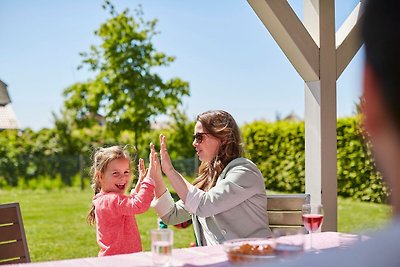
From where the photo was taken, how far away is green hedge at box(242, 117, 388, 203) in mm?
9695

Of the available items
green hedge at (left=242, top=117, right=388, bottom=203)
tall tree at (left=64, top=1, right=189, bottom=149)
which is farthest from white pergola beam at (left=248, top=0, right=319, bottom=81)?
tall tree at (left=64, top=1, right=189, bottom=149)

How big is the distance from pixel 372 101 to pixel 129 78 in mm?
10456

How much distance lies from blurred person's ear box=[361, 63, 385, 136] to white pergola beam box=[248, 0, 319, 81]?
245 cm

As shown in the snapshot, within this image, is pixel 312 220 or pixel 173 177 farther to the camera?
pixel 173 177

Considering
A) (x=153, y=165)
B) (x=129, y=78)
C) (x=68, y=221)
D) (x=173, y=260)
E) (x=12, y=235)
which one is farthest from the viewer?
(x=129, y=78)

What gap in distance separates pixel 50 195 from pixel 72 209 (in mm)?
1351

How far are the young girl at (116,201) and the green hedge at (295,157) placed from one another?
267 inches

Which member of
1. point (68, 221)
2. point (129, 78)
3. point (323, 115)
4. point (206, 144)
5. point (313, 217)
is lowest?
point (68, 221)

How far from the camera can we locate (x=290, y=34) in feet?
9.95

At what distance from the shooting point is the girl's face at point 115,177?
9.62 ft

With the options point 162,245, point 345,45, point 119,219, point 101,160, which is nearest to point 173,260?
point 162,245

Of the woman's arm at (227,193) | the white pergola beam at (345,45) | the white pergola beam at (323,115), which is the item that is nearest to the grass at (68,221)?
the white pergola beam at (323,115)

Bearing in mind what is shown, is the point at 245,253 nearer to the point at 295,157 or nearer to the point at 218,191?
the point at 218,191

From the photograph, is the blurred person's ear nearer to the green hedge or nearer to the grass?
the grass
